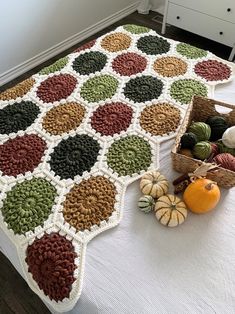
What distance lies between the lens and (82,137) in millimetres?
1088

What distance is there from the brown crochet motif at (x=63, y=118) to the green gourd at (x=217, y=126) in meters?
0.46

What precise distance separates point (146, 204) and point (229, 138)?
0.34 metres

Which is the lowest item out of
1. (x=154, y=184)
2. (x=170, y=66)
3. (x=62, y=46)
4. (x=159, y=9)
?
(x=62, y=46)

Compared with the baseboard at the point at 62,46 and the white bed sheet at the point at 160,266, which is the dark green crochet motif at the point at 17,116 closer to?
the white bed sheet at the point at 160,266

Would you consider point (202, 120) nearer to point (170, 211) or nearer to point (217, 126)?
point (217, 126)

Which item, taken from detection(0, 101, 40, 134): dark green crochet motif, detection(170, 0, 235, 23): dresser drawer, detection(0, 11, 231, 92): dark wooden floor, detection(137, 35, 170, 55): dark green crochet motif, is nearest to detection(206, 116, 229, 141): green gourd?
detection(137, 35, 170, 55): dark green crochet motif

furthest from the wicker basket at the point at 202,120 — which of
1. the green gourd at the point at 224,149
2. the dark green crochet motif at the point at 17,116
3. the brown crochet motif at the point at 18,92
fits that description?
the brown crochet motif at the point at 18,92

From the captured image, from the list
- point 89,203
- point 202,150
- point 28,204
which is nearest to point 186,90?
point 202,150

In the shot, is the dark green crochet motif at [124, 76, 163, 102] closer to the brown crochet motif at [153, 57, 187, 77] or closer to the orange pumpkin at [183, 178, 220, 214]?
the brown crochet motif at [153, 57, 187, 77]

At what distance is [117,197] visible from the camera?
94cm

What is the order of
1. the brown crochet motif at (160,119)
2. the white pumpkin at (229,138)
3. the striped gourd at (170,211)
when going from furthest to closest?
the brown crochet motif at (160,119), the white pumpkin at (229,138), the striped gourd at (170,211)

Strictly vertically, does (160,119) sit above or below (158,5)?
above

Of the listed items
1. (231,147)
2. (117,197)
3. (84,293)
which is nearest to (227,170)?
(231,147)

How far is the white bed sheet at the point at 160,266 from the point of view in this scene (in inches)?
29.9
